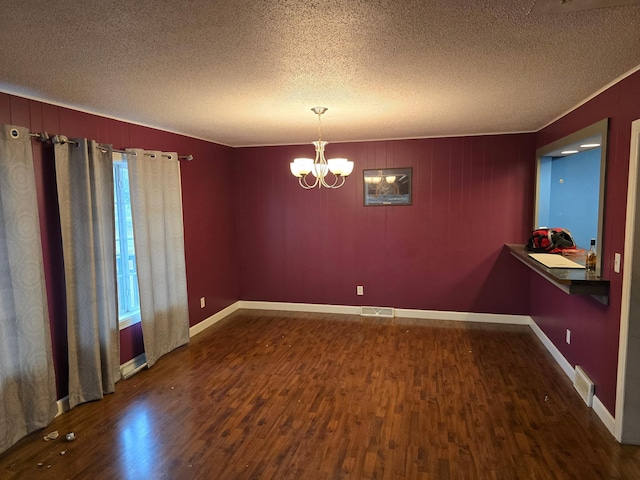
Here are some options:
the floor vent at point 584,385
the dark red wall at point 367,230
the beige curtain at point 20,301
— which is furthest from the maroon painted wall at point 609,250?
the beige curtain at point 20,301

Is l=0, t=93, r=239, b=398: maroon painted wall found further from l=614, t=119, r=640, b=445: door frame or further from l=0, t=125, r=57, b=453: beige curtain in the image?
l=614, t=119, r=640, b=445: door frame

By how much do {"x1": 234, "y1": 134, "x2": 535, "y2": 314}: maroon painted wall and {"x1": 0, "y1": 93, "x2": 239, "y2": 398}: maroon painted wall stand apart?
37 centimetres

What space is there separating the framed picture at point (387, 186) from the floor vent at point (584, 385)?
2.62 metres

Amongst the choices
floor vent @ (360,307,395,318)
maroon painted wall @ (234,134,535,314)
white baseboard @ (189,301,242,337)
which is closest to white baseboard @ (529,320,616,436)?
maroon painted wall @ (234,134,535,314)

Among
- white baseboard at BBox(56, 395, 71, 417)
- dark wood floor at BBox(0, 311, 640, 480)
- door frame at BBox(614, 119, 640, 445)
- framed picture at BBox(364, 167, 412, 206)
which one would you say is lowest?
dark wood floor at BBox(0, 311, 640, 480)

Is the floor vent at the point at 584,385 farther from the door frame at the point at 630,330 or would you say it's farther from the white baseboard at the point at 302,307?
the white baseboard at the point at 302,307

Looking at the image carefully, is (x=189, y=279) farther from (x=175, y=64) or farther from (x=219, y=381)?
(x=175, y=64)

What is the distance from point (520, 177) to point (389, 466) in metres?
3.72

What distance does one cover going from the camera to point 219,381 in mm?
3545

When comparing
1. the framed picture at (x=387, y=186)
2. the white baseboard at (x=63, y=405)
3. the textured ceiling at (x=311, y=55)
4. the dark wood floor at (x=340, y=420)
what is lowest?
the dark wood floor at (x=340, y=420)

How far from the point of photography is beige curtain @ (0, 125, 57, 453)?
255cm

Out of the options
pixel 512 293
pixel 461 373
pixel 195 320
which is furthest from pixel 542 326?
pixel 195 320

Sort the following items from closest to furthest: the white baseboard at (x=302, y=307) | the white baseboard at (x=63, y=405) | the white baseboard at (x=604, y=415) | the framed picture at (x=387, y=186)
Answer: the white baseboard at (x=604, y=415) → the white baseboard at (x=63, y=405) → the framed picture at (x=387, y=186) → the white baseboard at (x=302, y=307)

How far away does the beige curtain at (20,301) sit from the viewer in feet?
8.38
